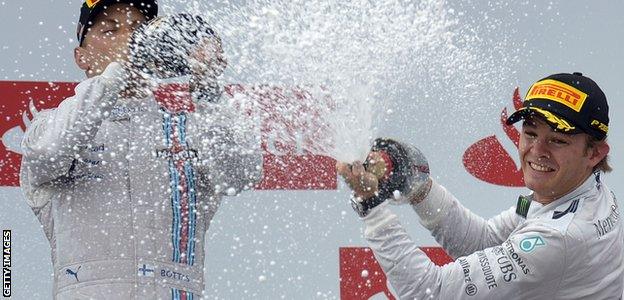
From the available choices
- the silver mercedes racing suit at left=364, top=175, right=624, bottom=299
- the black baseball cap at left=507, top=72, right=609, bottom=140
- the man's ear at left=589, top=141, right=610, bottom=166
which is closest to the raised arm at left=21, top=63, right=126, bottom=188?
the silver mercedes racing suit at left=364, top=175, right=624, bottom=299

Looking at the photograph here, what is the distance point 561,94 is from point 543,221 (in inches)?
13.2

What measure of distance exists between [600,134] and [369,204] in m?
0.62

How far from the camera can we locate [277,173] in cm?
337

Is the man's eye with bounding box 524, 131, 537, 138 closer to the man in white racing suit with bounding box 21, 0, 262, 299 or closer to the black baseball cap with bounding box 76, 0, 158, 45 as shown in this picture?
the man in white racing suit with bounding box 21, 0, 262, 299

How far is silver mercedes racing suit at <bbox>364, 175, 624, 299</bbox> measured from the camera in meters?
2.02

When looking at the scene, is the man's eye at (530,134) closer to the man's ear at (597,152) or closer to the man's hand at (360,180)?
the man's ear at (597,152)

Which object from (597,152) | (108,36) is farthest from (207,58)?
(597,152)

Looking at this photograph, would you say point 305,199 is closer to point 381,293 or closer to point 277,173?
point 277,173

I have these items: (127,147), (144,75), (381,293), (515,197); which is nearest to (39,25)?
(144,75)

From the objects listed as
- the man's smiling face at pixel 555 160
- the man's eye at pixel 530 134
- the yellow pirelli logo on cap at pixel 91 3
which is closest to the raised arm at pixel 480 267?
the man's smiling face at pixel 555 160

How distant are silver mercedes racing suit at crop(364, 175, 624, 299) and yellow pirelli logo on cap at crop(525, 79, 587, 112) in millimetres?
204

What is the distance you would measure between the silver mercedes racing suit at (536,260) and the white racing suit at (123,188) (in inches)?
22.5

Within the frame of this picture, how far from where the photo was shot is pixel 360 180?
7.06ft

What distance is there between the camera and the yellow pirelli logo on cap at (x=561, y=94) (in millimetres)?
2154
